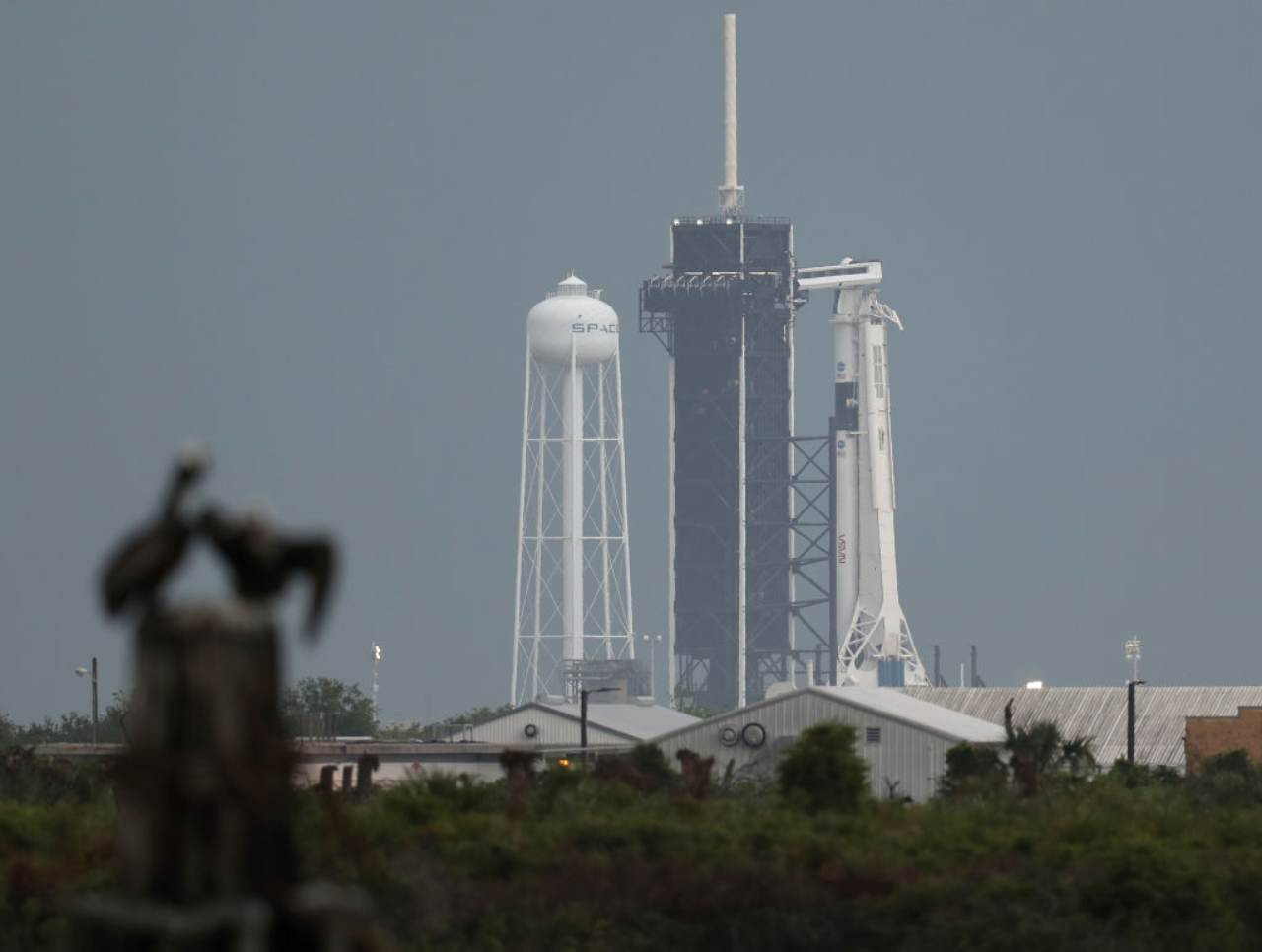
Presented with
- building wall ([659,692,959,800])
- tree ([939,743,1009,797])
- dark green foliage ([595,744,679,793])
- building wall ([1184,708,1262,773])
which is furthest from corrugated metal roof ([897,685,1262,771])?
dark green foliage ([595,744,679,793])

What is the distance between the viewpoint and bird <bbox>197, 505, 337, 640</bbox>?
14805 mm

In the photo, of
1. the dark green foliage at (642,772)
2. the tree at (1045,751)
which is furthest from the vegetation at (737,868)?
the tree at (1045,751)

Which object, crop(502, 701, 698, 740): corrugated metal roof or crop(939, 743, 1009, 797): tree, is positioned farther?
crop(502, 701, 698, 740): corrugated metal roof

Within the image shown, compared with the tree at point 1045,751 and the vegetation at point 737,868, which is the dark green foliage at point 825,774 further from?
the tree at point 1045,751

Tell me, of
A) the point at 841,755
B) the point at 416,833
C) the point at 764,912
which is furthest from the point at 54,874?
the point at 841,755

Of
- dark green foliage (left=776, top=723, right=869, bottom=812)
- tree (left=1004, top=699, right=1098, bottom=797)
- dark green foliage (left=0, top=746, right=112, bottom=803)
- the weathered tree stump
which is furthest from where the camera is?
tree (left=1004, top=699, right=1098, bottom=797)

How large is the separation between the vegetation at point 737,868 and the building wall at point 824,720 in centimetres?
3638

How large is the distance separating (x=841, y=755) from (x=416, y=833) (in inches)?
578

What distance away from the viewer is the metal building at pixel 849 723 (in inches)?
4122

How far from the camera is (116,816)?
60.0 meters

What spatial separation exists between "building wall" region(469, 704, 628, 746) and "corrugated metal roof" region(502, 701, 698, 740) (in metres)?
0.27

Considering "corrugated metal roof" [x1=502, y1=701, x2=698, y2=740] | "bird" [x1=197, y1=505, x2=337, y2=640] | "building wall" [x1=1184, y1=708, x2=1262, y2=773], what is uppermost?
"corrugated metal roof" [x1=502, y1=701, x2=698, y2=740]

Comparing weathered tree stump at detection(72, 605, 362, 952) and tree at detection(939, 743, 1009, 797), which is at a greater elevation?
tree at detection(939, 743, 1009, 797)

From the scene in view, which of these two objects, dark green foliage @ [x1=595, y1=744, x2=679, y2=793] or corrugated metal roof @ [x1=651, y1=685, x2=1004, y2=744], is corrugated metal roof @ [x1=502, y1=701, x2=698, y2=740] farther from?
dark green foliage @ [x1=595, y1=744, x2=679, y2=793]
